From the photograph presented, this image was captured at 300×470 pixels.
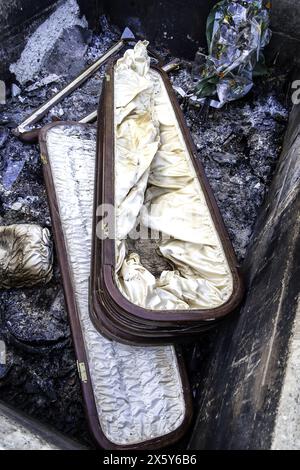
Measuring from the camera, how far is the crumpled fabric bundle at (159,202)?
6.79 ft

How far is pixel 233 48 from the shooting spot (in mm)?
3191

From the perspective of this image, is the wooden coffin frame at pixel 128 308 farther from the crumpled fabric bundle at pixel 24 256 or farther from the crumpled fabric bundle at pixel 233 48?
the crumpled fabric bundle at pixel 233 48

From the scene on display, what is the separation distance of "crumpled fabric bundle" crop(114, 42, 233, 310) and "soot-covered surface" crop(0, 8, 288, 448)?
17.3 inches

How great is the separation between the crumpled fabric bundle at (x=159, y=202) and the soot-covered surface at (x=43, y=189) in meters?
0.44

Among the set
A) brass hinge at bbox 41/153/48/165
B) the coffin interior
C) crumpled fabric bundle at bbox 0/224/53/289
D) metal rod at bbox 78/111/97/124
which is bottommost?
the coffin interior

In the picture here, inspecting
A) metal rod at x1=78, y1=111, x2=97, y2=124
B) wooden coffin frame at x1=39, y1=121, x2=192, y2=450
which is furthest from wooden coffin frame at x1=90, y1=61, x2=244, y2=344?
metal rod at x1=78, y1=111, x2=97, y2=124

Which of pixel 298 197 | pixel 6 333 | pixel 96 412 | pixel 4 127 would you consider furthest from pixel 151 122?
pixel 96 412

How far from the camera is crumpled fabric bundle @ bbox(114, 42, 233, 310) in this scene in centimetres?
207

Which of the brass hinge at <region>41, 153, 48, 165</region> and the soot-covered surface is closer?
the soot-covered surface

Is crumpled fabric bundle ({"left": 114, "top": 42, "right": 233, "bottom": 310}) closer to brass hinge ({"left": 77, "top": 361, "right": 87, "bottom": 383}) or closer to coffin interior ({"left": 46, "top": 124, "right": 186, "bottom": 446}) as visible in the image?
coffin interior ({"left": 46, "top": 124, "right": 186, "bottom": 446})

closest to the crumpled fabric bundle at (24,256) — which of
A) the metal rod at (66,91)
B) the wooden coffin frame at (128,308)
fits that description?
the wooden coffin frame at (128,308)
